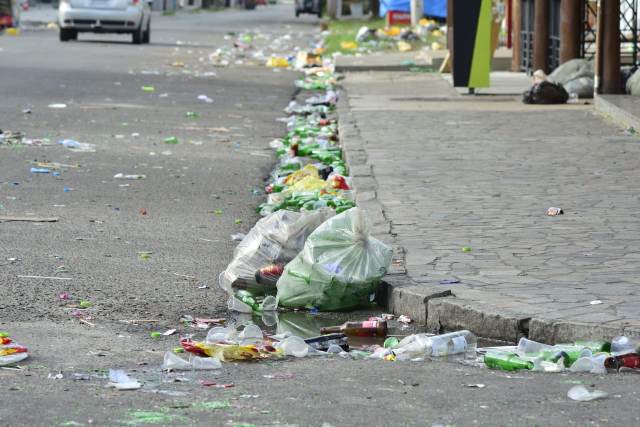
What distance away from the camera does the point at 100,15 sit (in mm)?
34344

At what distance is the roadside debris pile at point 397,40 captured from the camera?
3362 centimetres

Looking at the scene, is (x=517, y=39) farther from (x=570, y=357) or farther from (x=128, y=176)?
(x=570, y=357)

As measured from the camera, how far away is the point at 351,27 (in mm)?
48625

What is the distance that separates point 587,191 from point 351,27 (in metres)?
39.0

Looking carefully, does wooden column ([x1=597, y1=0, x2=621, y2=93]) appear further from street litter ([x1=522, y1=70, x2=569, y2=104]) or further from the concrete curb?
street litter ([x1=522, y1=70, x2=569, y2=104])

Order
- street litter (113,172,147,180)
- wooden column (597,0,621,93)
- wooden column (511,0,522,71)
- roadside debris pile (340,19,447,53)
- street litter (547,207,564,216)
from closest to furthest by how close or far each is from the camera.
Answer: street litter (547,207,564,216) < street litter (113,172,147,180) < wooden column (597,0,621,93) < wooden column (511,0,522,71) < roadside debris pile (340,19,447,53)

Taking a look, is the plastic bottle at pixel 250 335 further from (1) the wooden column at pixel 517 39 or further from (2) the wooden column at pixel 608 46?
(1) the wooden column at pixel 517 39

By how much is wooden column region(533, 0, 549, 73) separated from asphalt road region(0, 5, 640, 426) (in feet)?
20.1

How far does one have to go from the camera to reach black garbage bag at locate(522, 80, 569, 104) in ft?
58.4

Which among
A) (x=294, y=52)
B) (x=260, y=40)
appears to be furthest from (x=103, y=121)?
(x=260, y=40)

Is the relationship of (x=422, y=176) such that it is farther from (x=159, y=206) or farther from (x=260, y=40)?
(x=260, y=40)

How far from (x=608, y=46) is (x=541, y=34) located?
4822mm

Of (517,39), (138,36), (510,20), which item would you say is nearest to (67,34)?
(138,36)

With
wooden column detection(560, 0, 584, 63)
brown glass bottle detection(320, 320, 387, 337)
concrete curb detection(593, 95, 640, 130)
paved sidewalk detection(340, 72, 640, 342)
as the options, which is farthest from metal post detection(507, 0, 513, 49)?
brown glass bottle detection(320, 320, 387, 337)
